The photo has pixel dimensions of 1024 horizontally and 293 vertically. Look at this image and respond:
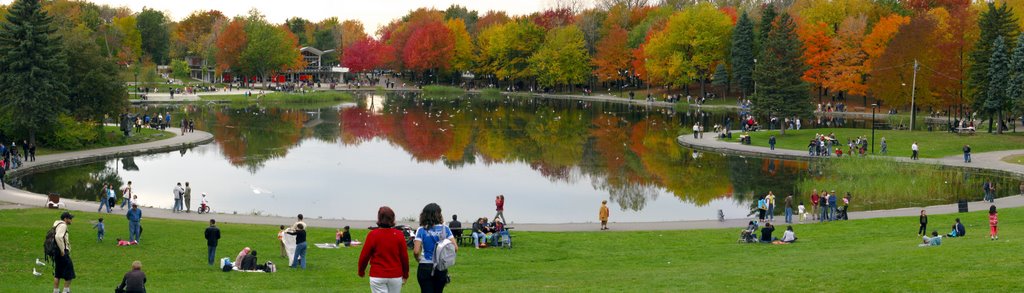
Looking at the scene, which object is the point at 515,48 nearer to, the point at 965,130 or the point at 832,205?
the point at 965,130

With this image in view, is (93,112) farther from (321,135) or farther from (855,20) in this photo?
(855,20)

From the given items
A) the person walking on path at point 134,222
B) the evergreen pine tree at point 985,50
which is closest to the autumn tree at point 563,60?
the evergreen pine tree at point 985,50

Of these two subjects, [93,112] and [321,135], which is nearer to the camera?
[93,112]

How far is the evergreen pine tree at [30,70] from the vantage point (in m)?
54.4

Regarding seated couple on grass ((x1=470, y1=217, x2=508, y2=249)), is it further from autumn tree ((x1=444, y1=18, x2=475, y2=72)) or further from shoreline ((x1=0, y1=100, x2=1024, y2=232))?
autumn tree ((x1=444, y1=18, x2=475, y2=72))

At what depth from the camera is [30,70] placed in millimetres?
55344

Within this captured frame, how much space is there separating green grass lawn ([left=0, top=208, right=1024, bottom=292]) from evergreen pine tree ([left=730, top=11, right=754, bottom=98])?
7407cm

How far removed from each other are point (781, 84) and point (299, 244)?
54204mm

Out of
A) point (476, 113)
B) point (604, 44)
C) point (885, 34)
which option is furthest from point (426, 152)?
point (604, 44)

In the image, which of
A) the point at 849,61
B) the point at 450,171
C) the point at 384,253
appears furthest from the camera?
the point at 849,61

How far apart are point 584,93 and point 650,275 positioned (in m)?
115

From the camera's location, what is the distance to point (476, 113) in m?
102

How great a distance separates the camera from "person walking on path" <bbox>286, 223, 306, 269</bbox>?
906 inches

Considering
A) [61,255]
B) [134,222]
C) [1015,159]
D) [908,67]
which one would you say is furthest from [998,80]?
[61,255]
